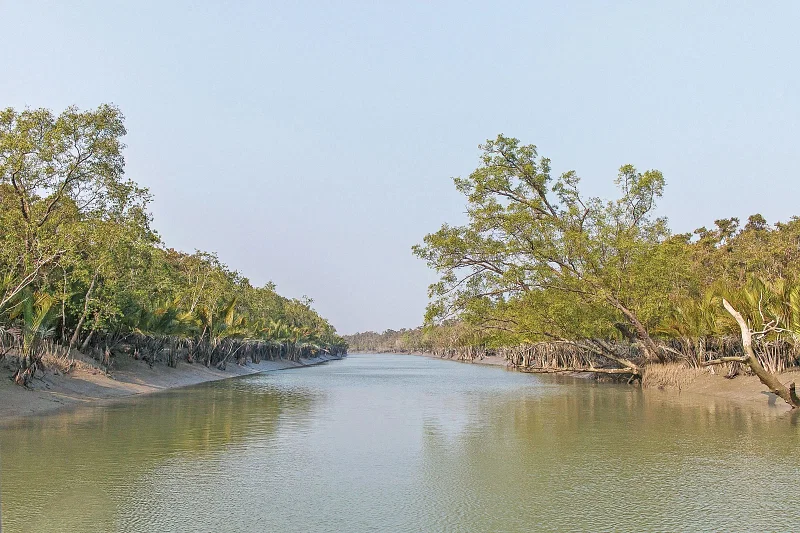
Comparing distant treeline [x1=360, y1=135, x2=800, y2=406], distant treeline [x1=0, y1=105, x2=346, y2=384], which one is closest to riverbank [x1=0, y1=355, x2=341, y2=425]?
distant treeline [x1=0, y1=105, x2=346, y2=384]

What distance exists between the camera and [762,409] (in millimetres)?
24000

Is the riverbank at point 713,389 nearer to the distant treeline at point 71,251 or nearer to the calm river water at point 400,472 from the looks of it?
the calm river water at point 400,472

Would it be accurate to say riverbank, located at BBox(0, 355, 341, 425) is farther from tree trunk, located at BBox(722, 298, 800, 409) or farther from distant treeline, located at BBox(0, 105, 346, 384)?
tree trunk, located at BBox(722, 298, 800, 409)

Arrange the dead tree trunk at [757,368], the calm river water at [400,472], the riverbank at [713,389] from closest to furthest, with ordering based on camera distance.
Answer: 1. the calm river water at [400,472]
2. the dead tree trunk at [757,368]
3. the riverbank at [713,389]

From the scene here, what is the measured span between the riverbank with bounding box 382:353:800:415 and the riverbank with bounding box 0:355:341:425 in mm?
25771

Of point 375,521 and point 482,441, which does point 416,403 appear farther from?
point 375,521

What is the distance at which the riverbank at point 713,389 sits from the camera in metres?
26.0

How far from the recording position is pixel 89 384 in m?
30.9

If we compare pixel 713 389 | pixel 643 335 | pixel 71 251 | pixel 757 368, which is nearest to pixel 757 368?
pixel 757 368

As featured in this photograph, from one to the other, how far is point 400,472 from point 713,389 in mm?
23951

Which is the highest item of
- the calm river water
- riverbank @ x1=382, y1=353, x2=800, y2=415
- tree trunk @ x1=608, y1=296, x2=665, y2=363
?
tree trunk @ x1=608, y1=296, x2=665, y2=363

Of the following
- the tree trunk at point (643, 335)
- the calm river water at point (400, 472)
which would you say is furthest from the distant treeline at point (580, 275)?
the calm river water at point (400, 472)

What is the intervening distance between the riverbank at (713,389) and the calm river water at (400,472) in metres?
3.09

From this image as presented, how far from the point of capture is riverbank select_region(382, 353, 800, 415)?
1023 inches
